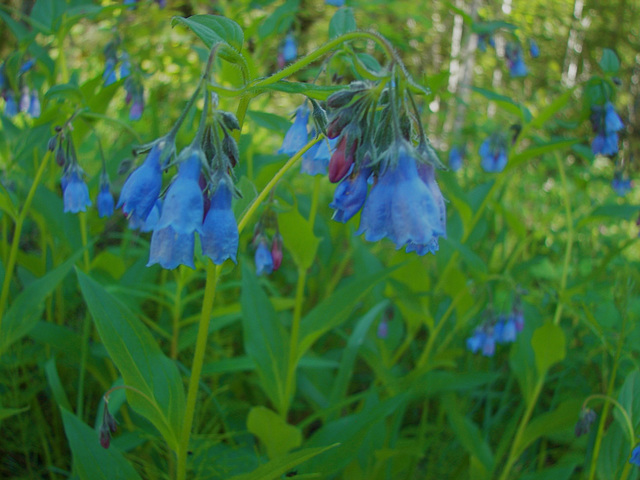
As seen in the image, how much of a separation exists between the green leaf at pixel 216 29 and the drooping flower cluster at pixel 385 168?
0.24 metres

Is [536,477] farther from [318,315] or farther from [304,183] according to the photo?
[304,183]

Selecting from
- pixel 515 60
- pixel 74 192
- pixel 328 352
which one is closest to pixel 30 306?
pixel 74 192

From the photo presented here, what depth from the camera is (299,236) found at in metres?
1.56

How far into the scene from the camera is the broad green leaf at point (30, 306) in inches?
54.1

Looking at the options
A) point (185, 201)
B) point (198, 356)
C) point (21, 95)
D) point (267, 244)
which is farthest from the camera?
point (21, 95)

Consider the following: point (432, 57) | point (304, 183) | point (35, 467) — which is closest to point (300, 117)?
point (35, 467)

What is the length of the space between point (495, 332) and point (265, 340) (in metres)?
1.08

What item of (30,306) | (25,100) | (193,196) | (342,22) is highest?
(342,22)

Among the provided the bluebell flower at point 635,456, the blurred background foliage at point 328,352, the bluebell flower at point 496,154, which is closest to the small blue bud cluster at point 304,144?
the blurred background foliage at point 328,352

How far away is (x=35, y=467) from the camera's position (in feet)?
5.37

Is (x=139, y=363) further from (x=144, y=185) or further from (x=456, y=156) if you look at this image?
(x=456, y=156)

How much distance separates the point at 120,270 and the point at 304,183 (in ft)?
7.84

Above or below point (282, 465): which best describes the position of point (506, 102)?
above

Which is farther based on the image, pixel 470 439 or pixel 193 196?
pixel 470 439
